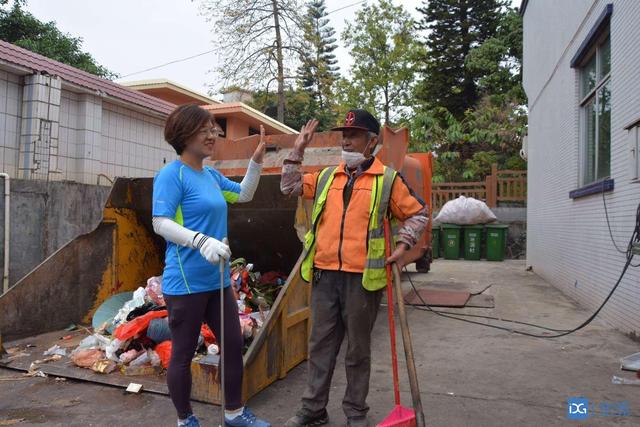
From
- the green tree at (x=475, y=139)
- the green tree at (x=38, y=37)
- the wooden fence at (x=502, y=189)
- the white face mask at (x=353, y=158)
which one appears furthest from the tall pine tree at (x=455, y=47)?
the white face mask at (x=353, y=158)

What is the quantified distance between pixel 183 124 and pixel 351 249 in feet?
3.54

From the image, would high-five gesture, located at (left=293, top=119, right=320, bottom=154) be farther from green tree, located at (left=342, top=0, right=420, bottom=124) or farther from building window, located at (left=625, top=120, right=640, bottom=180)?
green tree, located at (left=342, top=0, right=420, bottom=124)

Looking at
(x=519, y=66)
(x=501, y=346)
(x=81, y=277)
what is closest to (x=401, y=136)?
(x=501, y=346)

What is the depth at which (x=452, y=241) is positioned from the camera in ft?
43.9

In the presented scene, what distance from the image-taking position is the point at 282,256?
519cm

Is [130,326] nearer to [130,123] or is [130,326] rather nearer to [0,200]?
[0,200]

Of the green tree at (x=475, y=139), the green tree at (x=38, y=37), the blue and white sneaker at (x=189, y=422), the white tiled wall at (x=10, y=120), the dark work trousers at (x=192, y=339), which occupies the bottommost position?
the blue and white sneaker at (x=189, y=422)

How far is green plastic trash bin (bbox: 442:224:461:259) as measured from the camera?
13.3m

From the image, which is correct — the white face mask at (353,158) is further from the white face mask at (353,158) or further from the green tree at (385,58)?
the green tree at (385,58)

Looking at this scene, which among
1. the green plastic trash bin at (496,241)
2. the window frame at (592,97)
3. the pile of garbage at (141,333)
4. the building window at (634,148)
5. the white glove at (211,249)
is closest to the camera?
the white glove at (211,249)

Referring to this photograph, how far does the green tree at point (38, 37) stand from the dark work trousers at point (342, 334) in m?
15.4

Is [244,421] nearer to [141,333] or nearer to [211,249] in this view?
[211,249]

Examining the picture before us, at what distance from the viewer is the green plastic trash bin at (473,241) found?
13.1 meters

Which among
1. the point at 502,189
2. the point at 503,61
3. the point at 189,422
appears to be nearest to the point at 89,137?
the point at 189,422
